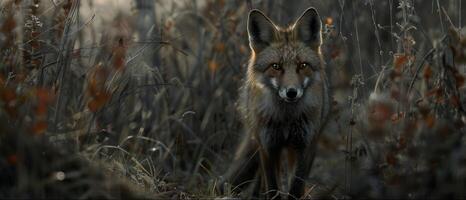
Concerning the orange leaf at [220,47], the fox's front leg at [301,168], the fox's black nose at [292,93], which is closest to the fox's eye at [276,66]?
the fox's black nose at [292,93]

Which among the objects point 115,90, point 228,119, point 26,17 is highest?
point 26,17

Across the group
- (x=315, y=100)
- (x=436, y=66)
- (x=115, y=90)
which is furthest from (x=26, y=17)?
(x=436, y=66)

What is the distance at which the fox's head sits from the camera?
5410mm

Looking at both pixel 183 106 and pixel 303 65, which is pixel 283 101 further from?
pixel 183 106

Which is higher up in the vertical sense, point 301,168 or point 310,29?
point 310,29

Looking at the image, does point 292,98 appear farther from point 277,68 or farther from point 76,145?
point 76,145

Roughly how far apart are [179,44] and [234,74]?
94 centimetres

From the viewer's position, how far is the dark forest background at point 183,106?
3400 mm

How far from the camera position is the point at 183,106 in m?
7.22

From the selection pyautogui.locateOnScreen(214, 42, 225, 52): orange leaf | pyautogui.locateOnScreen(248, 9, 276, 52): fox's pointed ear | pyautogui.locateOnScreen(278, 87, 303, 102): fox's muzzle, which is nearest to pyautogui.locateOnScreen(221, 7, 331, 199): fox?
pyautogui.locateOnScreen(248, 9, 276, 52): fox's pointed ear

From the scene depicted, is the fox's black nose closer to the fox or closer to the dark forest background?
the fox

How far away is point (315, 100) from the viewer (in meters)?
5.72

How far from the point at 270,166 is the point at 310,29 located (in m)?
1.23

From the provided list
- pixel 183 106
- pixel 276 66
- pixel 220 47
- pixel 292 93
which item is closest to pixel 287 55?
pixel 276 66
